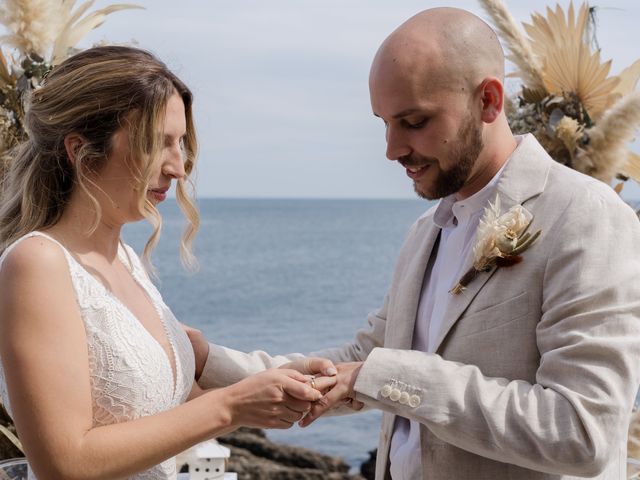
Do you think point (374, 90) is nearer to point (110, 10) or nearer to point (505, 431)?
point (505, 431)

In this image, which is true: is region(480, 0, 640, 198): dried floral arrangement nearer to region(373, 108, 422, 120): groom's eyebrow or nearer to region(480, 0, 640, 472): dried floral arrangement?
region(480, 0, 640, 472): dried floral arrangement

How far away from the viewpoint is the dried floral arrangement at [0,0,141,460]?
3932mm

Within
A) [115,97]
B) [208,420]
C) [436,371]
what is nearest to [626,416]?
[436,371]

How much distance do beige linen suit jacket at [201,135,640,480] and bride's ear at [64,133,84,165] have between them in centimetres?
112

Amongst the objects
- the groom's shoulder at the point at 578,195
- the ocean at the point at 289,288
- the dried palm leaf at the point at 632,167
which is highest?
the groom's shoulder at the point at 578,195

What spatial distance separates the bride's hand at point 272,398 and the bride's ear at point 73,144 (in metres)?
0.87

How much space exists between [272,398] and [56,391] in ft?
2.32

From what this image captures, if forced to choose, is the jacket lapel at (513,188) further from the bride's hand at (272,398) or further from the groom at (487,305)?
the bride's hand at (272,398)

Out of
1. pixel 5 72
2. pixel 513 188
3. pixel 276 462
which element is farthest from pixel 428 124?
pixel 276 462

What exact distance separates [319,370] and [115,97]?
3.72ft

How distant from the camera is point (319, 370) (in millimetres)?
3182

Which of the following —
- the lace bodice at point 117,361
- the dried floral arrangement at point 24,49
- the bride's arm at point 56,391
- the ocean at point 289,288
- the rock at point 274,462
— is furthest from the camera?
the ocean at point 289,288

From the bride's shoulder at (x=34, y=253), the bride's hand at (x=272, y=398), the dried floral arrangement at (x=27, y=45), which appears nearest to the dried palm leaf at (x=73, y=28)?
the dried floral arrangement at (x=27, y=45)

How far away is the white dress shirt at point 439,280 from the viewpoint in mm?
3084
